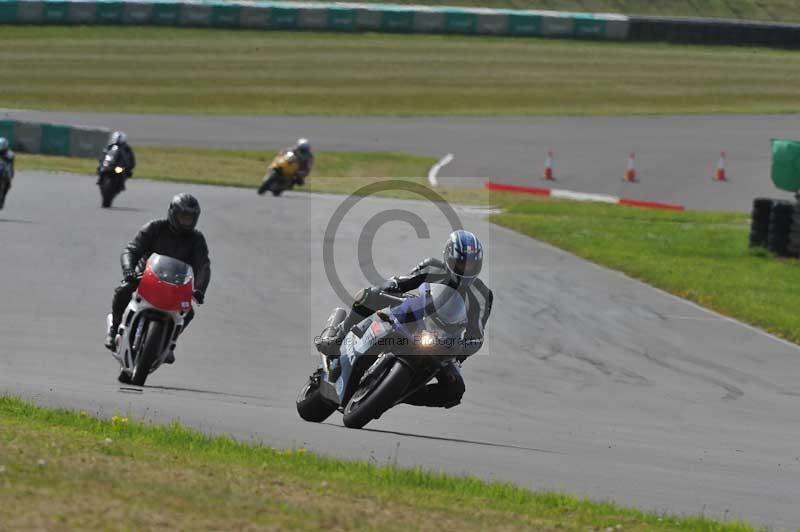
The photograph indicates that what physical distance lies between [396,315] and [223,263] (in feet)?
35.9

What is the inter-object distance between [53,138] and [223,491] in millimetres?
31074

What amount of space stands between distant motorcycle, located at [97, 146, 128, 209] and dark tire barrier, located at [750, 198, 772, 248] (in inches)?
431

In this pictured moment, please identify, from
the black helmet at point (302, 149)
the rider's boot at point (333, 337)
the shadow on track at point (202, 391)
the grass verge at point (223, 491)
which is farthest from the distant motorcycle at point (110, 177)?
the grass verge at point (223, 491)

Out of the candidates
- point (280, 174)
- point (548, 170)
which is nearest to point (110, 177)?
point (280, 174)

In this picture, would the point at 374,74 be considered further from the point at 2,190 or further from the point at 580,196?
the point at 2,190

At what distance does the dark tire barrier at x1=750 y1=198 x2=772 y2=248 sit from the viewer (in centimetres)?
2464

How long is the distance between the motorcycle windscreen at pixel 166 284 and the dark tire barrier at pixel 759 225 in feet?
49.4

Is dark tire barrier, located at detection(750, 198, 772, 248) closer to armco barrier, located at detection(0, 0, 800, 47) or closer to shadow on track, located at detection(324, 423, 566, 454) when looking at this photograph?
shadow on track, located at detection(324, 423, 566, 454)

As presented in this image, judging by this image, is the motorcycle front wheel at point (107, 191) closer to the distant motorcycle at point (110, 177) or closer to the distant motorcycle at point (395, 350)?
the distant motorcycle at point (110, 177)

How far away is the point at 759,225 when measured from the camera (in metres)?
25.2

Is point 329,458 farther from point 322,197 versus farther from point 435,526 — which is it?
point 322,197

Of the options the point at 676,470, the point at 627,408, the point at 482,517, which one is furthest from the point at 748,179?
the point at 482,517

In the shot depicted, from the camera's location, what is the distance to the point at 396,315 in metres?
9.67

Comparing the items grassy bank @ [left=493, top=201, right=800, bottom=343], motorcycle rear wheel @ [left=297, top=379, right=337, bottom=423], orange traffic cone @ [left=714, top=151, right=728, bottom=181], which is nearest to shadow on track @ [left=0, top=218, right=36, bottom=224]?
grassy bank @ [left=493, top=201, right=800, bottom=343]
